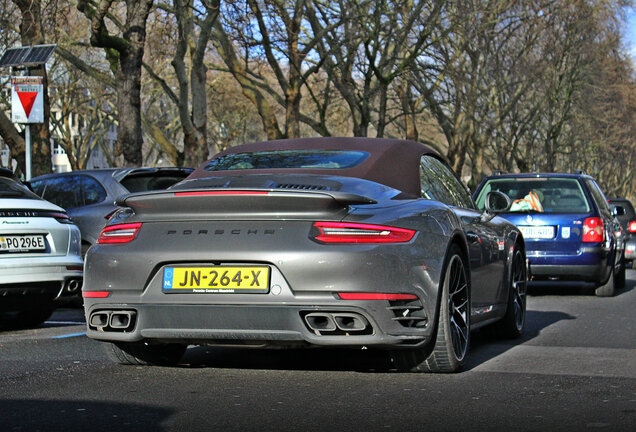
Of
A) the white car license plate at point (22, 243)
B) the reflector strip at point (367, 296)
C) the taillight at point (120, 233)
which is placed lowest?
the white car license plate at point (22, 243)

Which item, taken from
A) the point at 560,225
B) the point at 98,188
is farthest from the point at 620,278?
the point at 98,188

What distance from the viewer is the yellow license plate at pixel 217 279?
18.3ft

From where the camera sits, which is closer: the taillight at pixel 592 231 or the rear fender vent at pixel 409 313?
the rear fender vent at pixel 409 313

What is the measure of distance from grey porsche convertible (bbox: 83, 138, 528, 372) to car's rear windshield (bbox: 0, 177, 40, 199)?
3227 millimetres

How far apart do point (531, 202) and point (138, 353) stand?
815cm

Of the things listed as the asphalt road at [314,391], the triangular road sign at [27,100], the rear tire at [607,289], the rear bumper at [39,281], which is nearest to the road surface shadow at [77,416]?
the asphalt road at [314,391]

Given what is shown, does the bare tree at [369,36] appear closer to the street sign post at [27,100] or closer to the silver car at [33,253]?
the street sign post at [27,100]

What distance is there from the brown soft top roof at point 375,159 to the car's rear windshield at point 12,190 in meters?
2.66

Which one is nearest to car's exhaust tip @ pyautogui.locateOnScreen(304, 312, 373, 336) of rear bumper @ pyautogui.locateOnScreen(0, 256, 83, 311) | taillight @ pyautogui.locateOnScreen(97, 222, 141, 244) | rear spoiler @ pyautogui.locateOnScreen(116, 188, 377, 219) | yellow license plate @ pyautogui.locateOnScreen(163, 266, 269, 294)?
yellow license plate @ pyautogui.locateOnScreen(163, 266, 269, 294)

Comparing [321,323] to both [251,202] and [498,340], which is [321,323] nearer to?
[251,202]

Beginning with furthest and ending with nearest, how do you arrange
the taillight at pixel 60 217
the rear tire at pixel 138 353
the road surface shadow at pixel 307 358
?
the taillight at pixel 60 217, the road surface shadow at pixel 307 358, the rear tire at pixel 138 353

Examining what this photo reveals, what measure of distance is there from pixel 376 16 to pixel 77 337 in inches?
879

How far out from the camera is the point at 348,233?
5.60 m

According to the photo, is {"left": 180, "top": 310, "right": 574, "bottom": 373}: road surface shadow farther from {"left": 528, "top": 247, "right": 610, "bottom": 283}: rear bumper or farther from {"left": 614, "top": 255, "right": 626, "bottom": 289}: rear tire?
{"left": 614, "top": 255, "right": 626, "bottom": 289}: rear tire
